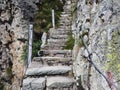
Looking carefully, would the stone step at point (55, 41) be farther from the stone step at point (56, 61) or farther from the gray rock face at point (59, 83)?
the gray rock face at point (59, 83)

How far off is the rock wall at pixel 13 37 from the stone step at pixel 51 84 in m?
4.19

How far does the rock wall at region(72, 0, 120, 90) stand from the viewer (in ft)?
12.8

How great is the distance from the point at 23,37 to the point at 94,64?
6288mm

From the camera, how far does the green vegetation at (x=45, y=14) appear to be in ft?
33.9

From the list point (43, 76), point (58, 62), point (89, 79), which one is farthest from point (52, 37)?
point (89, 79)

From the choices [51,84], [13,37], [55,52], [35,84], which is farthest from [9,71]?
[51,84]

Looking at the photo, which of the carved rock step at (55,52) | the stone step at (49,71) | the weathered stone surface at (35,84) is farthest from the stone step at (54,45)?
the weathered stone surface at (35,84)

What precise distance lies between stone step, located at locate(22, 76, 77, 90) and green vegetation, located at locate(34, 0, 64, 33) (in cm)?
430

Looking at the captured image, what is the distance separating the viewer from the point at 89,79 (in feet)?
16.0

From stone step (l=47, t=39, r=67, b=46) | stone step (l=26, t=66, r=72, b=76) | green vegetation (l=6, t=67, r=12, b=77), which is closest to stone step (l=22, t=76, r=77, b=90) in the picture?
stone step (l=26, t=66, r=72, b=76)

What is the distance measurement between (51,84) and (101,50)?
1.90 m

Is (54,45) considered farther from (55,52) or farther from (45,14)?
(45,14)

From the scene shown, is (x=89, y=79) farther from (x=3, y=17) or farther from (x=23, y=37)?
(x=3, y=17)

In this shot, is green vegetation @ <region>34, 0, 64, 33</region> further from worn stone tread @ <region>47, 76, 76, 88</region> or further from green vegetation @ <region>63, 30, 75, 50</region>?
worn stone tread @ <region>47, 76, 76, 88</region>
